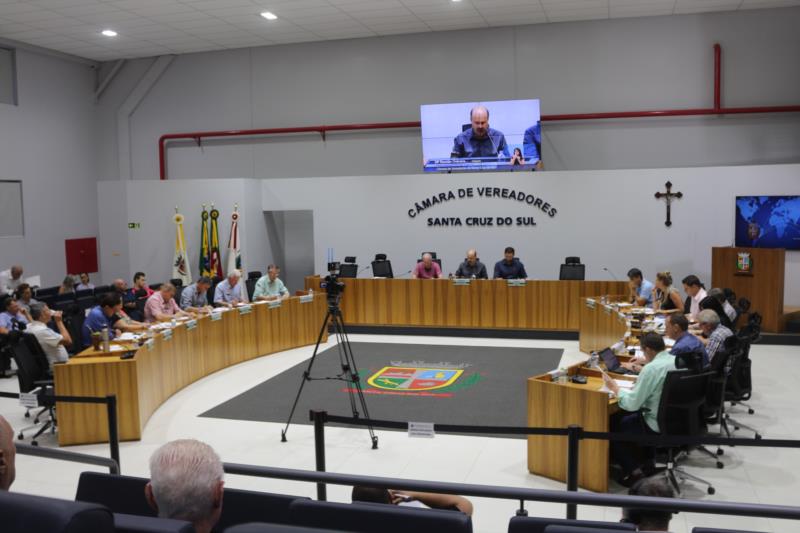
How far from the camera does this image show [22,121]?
15.6 meters

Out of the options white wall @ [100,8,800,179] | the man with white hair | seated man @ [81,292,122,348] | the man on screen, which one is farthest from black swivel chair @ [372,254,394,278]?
the man with white hair

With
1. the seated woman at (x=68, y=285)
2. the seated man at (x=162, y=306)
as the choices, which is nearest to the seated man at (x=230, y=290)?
the seated man at (x=162, y=306)

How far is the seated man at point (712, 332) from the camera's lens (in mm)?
7105

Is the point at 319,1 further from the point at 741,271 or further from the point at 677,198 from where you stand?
the point at 741,271

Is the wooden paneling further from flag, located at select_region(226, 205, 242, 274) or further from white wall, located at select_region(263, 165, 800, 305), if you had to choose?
flag, located at select_region(226, 205, 242, 274)

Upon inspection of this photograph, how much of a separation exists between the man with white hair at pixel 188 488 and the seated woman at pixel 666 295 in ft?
28.3

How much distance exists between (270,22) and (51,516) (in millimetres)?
13499

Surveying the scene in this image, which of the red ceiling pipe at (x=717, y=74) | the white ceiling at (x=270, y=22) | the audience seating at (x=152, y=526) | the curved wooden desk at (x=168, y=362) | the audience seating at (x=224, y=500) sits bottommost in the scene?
the curved wooden desk at (x=168, y=362)

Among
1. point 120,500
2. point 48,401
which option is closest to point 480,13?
point 48,401

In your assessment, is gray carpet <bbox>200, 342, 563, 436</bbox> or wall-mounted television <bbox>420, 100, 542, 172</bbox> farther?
wall-mounted television <bbox>420, 100, 542, 172</bbox>

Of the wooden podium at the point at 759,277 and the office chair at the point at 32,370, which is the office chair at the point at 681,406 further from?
the wooden podium at the point at 759,277

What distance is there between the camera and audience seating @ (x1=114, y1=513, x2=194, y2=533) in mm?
2078

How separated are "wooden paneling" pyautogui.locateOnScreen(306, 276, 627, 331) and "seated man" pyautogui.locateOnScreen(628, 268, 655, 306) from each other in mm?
1219

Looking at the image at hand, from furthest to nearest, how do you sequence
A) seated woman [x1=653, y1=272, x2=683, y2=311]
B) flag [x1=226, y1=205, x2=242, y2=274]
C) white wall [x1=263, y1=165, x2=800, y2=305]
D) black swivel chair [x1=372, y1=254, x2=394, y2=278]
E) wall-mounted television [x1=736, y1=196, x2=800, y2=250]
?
flag [x1=226, y1=205, x2=242, y2=274]
black swivel chair [x1=372, y1=254, x2=394, y2=278]
white wall [x1=263, y1=165, x2=800, y2=305]
wall-mounted television [x1=736, y1=196, x2=800, y2=250]
seated woman [x1=653, y1=272, x2=683, y2=311]
